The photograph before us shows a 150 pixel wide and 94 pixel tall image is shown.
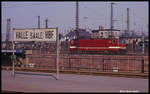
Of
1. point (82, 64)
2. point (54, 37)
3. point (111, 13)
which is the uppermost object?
point (111, 13)

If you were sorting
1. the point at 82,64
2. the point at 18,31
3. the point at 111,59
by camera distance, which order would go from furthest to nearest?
the point at 82,64, the point at 111,59, the point at 18,31

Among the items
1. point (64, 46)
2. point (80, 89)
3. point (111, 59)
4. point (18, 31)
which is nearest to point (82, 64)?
point (111, 59)

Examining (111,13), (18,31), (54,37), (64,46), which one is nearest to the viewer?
(54,37)

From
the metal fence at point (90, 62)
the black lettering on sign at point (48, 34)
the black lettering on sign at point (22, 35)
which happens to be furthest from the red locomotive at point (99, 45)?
the black lettering on sign at point (48, 34)

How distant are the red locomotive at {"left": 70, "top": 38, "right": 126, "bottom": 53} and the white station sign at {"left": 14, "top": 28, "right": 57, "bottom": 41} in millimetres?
29003

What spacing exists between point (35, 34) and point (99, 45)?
96.8ft

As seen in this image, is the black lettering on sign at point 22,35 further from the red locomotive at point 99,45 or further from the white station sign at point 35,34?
the red locomotive at point 99,45

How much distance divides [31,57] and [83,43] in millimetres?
18379

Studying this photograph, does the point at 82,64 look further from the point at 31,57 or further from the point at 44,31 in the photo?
the point at 44,31

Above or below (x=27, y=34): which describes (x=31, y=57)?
below

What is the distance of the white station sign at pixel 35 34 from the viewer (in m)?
14.2

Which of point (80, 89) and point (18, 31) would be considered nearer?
point (80, 89)

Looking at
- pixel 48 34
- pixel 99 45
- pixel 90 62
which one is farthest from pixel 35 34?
pixel 99 45

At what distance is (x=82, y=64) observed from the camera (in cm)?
2697
